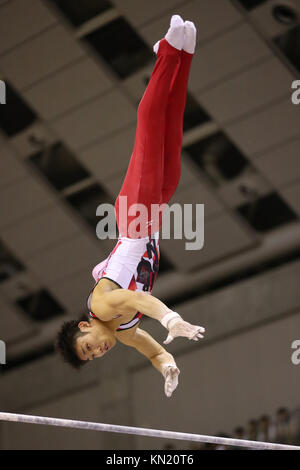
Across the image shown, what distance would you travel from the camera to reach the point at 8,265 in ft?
44.7

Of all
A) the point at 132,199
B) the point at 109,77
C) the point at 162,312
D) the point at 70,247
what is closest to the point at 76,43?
the point at 109,77

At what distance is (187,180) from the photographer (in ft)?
39.1

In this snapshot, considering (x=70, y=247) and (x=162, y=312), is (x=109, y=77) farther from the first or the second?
(x=162, y=312)

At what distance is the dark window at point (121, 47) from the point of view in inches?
421

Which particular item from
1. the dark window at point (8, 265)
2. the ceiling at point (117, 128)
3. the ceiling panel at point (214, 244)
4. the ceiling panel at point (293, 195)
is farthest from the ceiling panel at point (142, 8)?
the dark window at point (8, 265)

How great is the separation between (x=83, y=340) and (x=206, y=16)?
5.29m

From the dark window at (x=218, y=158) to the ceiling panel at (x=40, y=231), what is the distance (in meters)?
2.20

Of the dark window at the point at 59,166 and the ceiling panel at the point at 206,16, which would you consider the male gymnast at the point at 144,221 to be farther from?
the dark window at the point at 59,166

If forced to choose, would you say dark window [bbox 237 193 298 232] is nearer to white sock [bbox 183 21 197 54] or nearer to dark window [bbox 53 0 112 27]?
dark window [bbox 53 0 112 27]

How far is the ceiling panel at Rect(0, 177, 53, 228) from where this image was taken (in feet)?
40.2

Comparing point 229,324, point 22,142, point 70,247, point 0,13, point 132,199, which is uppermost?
point 0,13

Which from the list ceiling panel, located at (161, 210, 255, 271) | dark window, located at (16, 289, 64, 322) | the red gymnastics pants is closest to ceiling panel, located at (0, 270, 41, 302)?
dark window, located at (16, 289, 64, 322)

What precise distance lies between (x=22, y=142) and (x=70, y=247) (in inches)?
78.6

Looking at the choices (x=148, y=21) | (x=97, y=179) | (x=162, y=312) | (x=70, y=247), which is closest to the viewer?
(x=162, y=312)
